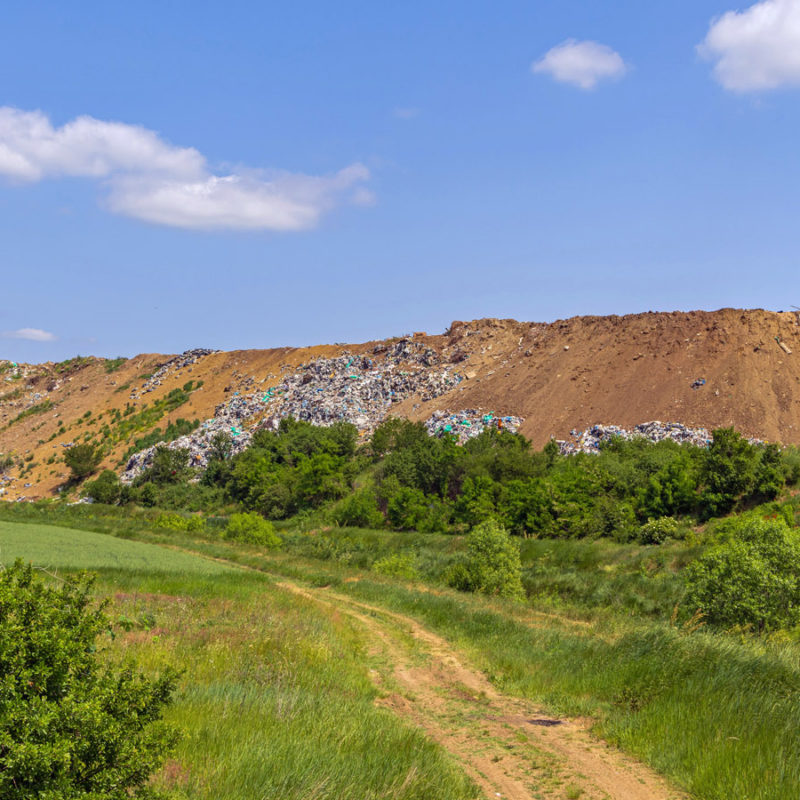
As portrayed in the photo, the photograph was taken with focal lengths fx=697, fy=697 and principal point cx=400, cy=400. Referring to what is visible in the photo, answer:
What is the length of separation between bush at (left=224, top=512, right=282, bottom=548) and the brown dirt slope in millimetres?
29918

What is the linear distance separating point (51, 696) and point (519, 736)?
6.67 meters

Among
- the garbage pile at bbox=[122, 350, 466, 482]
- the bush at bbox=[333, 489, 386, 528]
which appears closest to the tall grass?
the bush at bbox=[333, 489, 386, 528]

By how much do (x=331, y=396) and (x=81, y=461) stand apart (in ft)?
95.0

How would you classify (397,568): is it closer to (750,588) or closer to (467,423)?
(750,588)

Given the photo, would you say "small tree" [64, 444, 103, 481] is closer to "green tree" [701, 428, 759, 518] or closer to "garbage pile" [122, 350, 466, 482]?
"garbage pile" [122, 350, 466, 482]

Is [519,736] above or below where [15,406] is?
below

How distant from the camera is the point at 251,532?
47.4 m

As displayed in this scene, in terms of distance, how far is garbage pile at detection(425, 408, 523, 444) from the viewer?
6988 centimetres

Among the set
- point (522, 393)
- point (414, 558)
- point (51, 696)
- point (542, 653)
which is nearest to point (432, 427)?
point (522, 393)

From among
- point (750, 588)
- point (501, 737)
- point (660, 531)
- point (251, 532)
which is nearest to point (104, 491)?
point (251, 532)

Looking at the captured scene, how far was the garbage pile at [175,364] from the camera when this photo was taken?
105 meters

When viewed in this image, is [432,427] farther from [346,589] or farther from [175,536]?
[346,589]

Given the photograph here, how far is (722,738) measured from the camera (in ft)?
26.2

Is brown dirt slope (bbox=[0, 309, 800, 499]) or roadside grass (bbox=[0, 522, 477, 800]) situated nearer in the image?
roadside grass (bbox=[0, 522, 477, 800])
